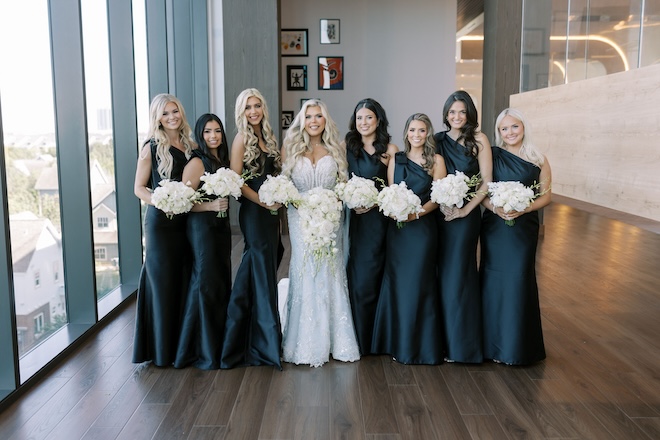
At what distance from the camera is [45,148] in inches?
171

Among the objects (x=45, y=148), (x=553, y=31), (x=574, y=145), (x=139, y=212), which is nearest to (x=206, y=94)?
(x=139, y=212)

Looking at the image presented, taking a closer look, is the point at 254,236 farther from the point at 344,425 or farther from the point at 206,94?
the point at 206,94

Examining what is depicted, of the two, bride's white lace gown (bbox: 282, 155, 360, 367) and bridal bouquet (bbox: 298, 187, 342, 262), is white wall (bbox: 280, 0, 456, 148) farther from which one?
bridal bouquet (bbox: 298, 187, 342, 262)

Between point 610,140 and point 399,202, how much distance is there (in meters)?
1.97

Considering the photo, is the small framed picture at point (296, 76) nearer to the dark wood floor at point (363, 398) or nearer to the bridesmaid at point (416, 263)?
the dark wood floor at point (363, 398)

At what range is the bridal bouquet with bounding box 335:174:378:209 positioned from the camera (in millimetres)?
4012

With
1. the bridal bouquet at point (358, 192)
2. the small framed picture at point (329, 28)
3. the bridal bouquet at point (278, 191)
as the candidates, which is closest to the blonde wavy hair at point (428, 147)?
the bridal bouquet at point (358, 192)

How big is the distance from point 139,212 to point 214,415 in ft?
10.8

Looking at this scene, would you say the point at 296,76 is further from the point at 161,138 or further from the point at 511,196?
the point at 511,196

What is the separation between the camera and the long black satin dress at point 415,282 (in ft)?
13.9

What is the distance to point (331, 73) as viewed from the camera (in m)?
10.3

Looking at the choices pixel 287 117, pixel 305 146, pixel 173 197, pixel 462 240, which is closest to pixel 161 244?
pixel 173 197

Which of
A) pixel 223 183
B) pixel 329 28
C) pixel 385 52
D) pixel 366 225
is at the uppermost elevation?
pixel 329 28

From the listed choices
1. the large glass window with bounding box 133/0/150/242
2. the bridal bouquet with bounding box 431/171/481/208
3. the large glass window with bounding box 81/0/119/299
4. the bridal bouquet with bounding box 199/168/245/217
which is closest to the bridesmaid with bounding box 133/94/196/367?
the bridal bouquet with bounding box 199/168/245/217
